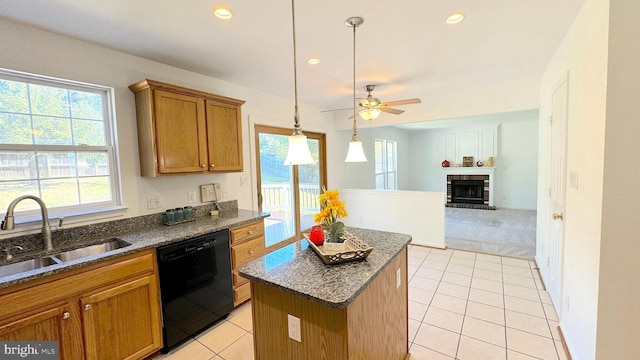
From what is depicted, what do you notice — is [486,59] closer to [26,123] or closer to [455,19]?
[455,19]

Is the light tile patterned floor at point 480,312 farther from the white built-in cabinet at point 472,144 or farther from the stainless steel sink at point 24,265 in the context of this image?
the white built-in cabinet at point 472,144

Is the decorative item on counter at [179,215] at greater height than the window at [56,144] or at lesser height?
lesser

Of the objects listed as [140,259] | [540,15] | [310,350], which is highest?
[540,15]

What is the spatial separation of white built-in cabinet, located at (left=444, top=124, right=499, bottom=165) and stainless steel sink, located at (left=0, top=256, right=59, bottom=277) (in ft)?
28.2

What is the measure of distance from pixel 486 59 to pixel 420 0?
1.45 m

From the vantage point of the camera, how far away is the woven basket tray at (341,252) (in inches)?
57.5

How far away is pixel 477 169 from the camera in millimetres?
7453

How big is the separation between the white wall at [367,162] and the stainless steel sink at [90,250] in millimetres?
3537

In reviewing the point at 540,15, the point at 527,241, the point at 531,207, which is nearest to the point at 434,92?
the point at 540,15

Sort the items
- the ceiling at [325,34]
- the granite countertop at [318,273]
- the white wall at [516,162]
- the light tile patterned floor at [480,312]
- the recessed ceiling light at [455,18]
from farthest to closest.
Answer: the white wall at [516,162], the light tile patterned floor at [480,312], the recessed ceiling light at [455,18], the ceiling at [325,34], the granite countertop at [318,273]

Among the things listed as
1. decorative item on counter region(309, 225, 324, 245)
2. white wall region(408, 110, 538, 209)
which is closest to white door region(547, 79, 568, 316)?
decorative item on counter region(309, 225, 324, 245)

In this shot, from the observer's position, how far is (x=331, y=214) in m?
1.61

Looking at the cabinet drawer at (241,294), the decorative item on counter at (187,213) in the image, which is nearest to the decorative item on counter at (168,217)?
the decorative item on counter at (187,213)

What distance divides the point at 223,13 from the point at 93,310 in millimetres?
2084
